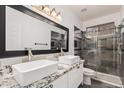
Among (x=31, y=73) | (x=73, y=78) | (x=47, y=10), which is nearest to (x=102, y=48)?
(x=73, y=78)

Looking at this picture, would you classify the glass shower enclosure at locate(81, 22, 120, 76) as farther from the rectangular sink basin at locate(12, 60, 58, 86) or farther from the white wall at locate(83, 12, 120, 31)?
the rectangular sink basin at locate(12, 60, 58, 86)

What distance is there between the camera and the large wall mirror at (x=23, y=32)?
981 millimetres

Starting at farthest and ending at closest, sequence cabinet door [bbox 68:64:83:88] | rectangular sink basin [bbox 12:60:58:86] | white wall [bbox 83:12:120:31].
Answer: white wall [bbox 83:12:120:31] → cabinet door [bbox 68:64:83:88] → rectangular sink basin [bbox 12:60:58:86]

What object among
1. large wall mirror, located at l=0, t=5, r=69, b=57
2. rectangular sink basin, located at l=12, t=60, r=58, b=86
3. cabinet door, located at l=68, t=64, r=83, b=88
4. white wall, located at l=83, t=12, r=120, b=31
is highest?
white wall, located at l=83, t=12, r=120, b=31

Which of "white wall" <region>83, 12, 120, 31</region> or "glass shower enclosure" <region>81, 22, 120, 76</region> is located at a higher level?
"white wall" <region>83, 12, 120, 31</region>

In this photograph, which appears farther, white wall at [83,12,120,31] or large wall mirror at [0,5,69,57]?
white wall at [83,12,120,31]

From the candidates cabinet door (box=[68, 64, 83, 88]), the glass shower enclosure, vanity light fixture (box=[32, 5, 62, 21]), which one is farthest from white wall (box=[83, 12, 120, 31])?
cabinet door (box=[68, 64, 83, 88])

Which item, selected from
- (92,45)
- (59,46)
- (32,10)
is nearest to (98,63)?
(92,45)

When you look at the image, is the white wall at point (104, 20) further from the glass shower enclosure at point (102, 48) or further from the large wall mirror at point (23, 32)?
the large wall mirror at point (23, 32)

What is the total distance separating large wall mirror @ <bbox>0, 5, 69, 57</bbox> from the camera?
98cm

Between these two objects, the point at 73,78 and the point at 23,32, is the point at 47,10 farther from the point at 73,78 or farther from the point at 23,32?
the point at 73,78

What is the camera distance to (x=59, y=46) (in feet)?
6.51

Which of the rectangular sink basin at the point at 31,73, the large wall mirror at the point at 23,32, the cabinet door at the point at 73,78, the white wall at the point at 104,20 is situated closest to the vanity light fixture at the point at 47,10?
the large wall mirror at the point at 23,32

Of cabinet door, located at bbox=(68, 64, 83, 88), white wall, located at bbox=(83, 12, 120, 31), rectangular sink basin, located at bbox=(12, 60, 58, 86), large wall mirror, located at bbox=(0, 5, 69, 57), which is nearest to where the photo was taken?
rectangular sink basin, located at bbox=(12, 60, 58, 86)
